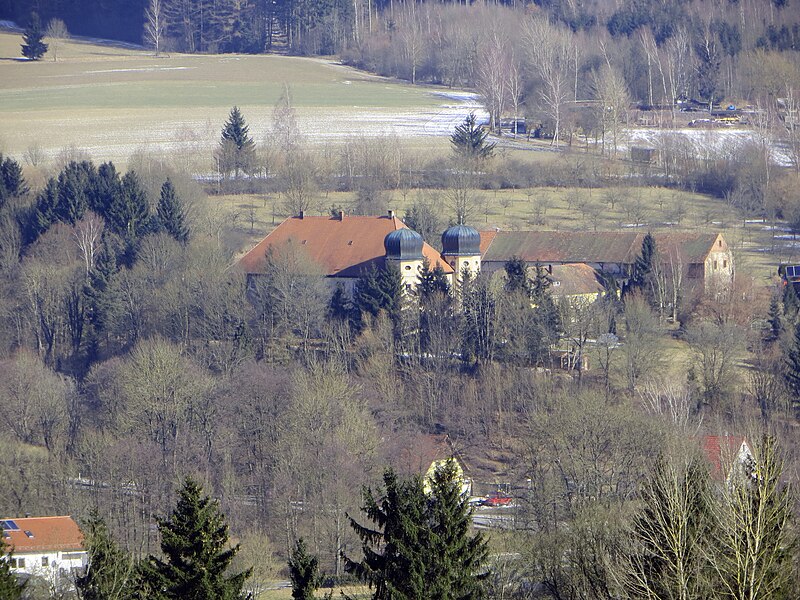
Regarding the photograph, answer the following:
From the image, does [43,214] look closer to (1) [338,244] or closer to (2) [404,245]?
(1) [338,244]

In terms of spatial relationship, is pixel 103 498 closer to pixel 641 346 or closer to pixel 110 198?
pixel 641 346

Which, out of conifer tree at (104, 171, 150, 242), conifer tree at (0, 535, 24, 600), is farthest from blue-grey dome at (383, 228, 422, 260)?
conifer tree at (0, 535, 24, 600)

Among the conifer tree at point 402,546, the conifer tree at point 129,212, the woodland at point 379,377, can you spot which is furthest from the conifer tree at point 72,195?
the conifer tree at point 402,546

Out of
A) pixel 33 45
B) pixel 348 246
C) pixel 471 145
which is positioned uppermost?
pixel 33 45

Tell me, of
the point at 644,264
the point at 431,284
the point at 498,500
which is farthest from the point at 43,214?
the point at 498,500

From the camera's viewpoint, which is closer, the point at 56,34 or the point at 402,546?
the point at 402,546

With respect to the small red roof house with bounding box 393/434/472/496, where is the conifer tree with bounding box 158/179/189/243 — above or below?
above

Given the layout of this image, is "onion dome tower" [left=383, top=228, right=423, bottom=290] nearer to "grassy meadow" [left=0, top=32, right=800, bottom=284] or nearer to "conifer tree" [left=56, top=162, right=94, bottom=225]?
"grassy meadow" [left=0, top=32, right=800, bottom=284]

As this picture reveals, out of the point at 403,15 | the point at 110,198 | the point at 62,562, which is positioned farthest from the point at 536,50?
the point at 62,562
